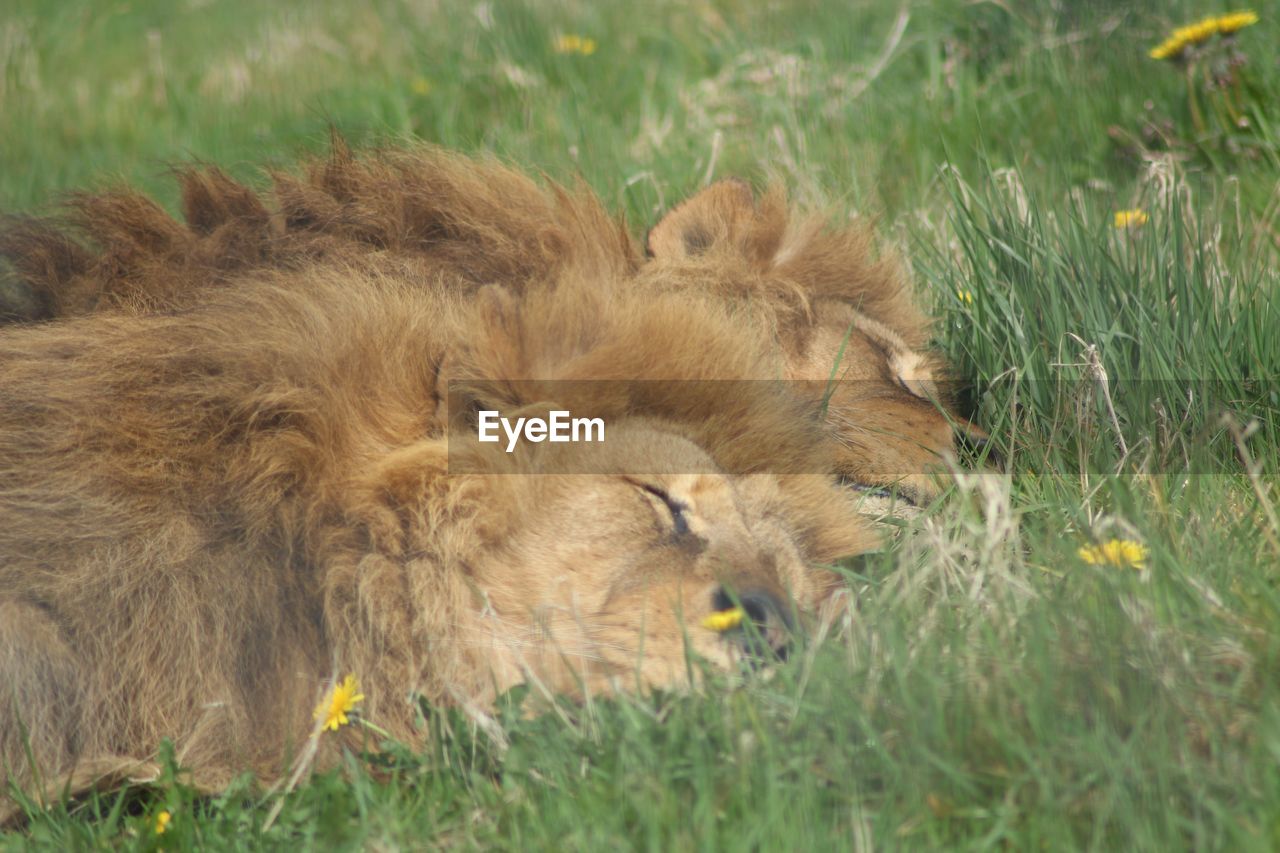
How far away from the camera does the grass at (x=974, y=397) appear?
2.04 metres

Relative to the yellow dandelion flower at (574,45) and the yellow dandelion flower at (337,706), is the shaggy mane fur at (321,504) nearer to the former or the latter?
the yellow dandelion flower at (337,706)

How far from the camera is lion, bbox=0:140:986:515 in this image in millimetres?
3107

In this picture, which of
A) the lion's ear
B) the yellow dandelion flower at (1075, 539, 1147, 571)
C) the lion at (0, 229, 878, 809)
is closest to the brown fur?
the lion's ear

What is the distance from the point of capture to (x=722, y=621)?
245 cm

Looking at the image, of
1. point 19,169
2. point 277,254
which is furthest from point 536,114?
point 277,254

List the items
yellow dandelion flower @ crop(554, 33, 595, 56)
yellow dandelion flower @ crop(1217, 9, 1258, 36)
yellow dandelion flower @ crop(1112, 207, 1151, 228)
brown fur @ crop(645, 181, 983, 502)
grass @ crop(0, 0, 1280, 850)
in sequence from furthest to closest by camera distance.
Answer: yellow dandelion flower @ crop(554, 33, 595, 56)
yellow dandelion flower @ crop(1217, 9, 1258, 36)
yellow dandelion flower @ crop(1112, 207, 1151, 228)
brown fur @ crop(645, 181, 983, 502)
grass @ crop(0, 0, 1280, 850)

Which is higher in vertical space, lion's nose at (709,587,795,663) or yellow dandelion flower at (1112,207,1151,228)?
yellow dandelion flower at (1112,207,1151,228)

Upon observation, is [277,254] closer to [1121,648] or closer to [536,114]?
[1121,648]

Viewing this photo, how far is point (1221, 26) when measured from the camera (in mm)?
4727

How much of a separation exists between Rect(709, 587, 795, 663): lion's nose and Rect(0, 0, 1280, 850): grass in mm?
96

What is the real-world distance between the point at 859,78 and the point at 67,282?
383cm

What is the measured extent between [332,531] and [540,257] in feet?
3.15

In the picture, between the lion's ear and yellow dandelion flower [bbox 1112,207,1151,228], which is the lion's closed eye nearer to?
the lion's ear

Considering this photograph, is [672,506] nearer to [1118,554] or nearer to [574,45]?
[1118,554]
